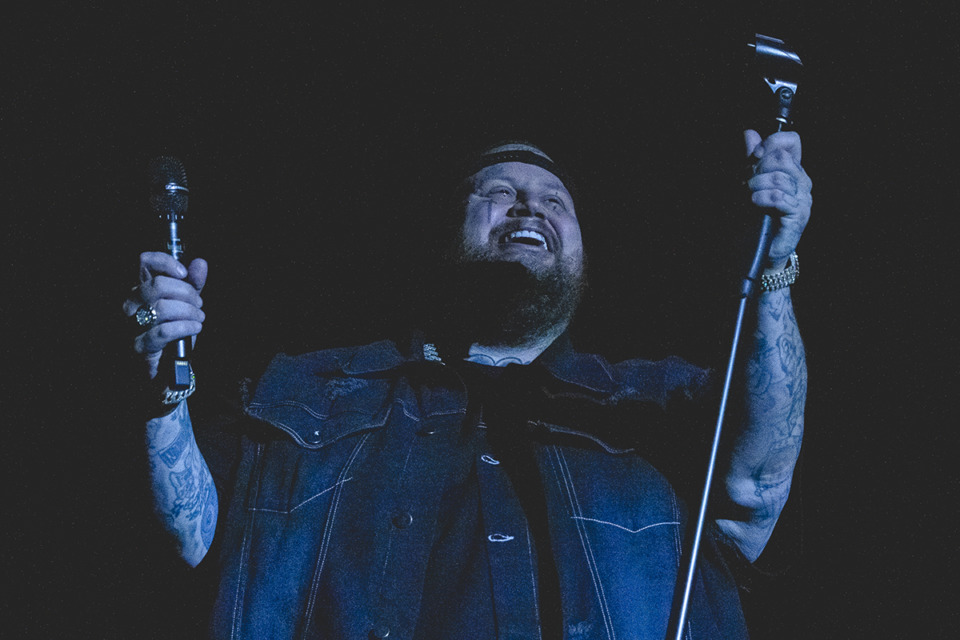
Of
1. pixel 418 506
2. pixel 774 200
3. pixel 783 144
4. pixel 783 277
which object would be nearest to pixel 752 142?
pixel 783 144

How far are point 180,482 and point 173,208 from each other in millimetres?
623

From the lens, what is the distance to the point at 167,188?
154 cm

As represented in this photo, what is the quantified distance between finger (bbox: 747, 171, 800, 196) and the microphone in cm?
105

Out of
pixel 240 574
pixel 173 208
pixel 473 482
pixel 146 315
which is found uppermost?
pixel 173 208

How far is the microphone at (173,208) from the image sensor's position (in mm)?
1528

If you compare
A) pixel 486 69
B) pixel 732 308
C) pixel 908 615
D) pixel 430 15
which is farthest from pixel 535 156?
pixel 908 615

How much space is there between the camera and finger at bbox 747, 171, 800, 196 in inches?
59.2

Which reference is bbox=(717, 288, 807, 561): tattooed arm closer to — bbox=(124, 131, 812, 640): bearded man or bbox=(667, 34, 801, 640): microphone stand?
bbox=(124, 131, 812, 640): bearded man

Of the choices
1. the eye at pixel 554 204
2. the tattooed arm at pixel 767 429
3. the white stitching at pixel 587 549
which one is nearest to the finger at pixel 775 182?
the tattooed arm at pixel 767 429

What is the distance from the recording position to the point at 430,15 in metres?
2.71

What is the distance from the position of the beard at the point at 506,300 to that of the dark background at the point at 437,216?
0.99ft

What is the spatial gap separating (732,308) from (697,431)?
0.71m

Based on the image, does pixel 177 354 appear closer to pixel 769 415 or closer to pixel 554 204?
pixel 769 415

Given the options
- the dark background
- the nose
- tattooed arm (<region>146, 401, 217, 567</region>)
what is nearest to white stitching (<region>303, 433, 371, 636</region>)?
tattooed arm (<region>146, 401, 217, 567</region>)
